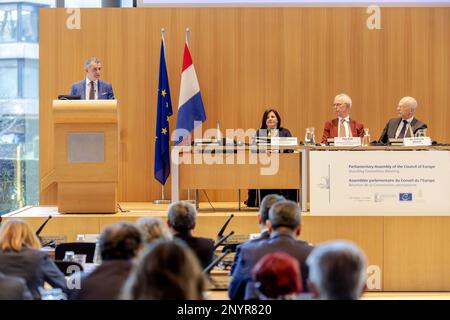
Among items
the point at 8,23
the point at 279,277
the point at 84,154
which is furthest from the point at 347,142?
the point at 8,23

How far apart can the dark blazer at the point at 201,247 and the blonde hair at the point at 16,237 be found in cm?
108

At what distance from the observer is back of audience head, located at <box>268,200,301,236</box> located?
5238 millimetres

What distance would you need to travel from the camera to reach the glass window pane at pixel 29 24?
39.4 feet

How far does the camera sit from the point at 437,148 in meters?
8.71

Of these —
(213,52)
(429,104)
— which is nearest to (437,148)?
(429,104)

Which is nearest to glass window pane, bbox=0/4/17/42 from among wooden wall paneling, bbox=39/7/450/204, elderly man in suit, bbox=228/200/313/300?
wooden wall paneling, bbox=39/7/450/204

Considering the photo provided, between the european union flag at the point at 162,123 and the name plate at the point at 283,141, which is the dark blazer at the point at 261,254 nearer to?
the name plate at the point at 283,141

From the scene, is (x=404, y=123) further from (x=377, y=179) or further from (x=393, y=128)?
(x=377, y=179)

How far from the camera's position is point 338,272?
3516 millimetres

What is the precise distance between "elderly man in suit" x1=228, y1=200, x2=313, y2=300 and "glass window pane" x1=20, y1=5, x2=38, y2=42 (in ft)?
24.8

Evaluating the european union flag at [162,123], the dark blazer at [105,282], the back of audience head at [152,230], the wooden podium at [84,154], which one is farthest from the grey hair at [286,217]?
the european union flag at [162,123]

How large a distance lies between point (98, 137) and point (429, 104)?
488 cm

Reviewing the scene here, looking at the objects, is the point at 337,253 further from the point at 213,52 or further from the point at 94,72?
the point at 213,52
